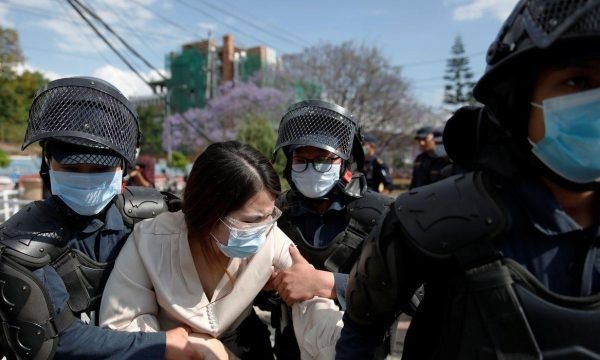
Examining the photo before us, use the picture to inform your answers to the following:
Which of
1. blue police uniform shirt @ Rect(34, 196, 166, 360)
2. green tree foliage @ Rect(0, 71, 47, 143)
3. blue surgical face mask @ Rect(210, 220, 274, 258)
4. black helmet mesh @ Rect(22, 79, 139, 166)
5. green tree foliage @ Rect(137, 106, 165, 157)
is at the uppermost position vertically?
black helmet mesh @ Rect(22, 79, 139, 166)

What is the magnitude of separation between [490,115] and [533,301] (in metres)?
0.44

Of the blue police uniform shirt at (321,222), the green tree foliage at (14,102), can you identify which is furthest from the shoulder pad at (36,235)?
the green tree foliage at (14,102)

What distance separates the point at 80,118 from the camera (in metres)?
1.55

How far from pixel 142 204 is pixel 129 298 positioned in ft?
1.60

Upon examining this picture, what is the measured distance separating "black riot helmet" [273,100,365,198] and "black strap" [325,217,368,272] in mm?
283

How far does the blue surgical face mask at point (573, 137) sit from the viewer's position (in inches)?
34.8

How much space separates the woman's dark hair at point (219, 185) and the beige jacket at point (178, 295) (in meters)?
0.09

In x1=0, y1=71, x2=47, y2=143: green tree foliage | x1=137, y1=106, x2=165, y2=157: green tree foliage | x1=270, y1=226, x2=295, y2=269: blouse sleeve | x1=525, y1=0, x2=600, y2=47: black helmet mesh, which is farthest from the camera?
x1=137, y1=106, x2=165, y2=157: green tree foliage

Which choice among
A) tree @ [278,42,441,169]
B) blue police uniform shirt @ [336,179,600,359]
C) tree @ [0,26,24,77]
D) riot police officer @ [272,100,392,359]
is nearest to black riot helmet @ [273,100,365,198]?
riot police officer @ [272,100,392,359]

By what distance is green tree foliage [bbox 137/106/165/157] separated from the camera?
4353cm

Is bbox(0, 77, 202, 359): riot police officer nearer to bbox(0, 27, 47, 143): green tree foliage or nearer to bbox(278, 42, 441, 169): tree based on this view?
bbox(278, 42, 441, 169): tree

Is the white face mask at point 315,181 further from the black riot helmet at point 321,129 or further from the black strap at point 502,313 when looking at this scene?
the black strap at point 502,313

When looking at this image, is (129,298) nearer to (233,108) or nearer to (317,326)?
(317,326)

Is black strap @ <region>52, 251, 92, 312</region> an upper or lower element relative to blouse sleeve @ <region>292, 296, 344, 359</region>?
upper
